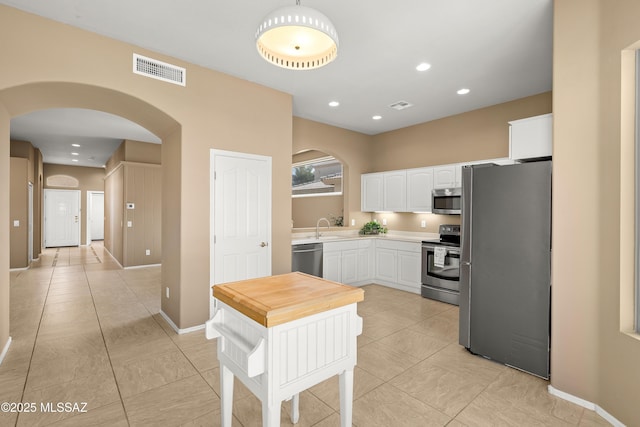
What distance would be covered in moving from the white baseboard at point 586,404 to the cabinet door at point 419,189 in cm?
310

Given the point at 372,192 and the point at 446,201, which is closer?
the point at 446,201

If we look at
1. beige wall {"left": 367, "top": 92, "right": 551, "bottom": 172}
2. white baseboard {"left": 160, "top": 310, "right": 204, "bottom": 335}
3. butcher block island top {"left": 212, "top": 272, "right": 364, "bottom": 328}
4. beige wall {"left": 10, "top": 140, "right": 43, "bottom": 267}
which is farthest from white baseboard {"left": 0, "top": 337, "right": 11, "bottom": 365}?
beige wall {"left": 367, "top": 92, "right": 551, "bottom": 172}

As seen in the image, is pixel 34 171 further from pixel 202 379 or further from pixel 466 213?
pixel 466 213

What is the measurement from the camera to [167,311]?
383cm

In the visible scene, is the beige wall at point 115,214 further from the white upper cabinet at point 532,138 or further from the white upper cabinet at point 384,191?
the white upper cabinet at point 532,138

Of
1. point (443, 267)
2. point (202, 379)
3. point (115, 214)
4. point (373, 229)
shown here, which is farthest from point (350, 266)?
point (115, 214)

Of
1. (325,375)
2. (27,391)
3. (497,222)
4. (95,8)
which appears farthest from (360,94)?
(27,391)

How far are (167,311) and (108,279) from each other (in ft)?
10.0

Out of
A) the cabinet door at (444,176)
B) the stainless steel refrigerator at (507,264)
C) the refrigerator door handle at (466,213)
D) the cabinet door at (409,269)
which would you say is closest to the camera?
the stainless steel refrigerator at (507,264)

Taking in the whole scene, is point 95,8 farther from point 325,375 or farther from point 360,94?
point 325,375

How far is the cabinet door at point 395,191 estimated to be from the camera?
18.0 ft

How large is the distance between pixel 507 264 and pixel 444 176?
8.06ft

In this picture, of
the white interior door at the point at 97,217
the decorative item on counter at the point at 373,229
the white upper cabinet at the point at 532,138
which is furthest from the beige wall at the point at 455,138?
the white interior door at the point at 97,217

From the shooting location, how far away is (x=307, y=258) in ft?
15.8
